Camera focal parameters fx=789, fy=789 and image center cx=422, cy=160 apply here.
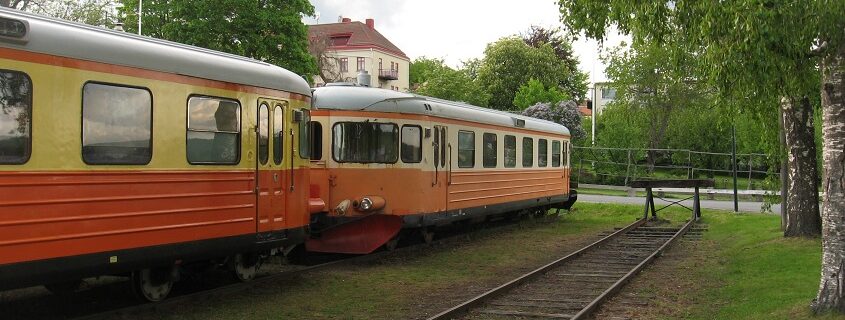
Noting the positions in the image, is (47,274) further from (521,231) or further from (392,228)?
(521,231)

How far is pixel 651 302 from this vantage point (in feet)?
33.0

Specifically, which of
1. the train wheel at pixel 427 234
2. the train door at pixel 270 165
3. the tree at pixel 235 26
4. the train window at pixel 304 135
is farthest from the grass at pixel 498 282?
the tree at pixel 235 26

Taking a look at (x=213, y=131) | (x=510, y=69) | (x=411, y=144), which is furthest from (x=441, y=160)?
(x=510, y=69)

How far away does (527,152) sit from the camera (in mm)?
19719

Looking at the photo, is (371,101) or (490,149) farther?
(490,149)

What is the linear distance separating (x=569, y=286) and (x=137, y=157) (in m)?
Answer: 6.19

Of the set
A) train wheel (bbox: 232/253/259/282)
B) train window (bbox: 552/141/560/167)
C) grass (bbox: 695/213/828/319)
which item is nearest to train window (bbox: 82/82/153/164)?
train wheel (bbox: 232/253/259/282)

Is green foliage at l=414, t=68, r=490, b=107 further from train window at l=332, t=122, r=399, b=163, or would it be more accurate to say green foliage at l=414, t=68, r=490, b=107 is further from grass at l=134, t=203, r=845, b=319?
train window at l=332, t=122, r=399, b=163

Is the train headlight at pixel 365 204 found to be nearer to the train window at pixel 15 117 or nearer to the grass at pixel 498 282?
the grass at pixel 498 282

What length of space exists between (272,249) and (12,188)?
14.3 feet

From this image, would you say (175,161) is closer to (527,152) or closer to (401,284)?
(401,284)

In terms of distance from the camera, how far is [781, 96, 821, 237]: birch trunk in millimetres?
14641

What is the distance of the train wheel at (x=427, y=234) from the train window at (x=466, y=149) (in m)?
1.41

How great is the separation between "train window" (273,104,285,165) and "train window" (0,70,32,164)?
3615 mm
